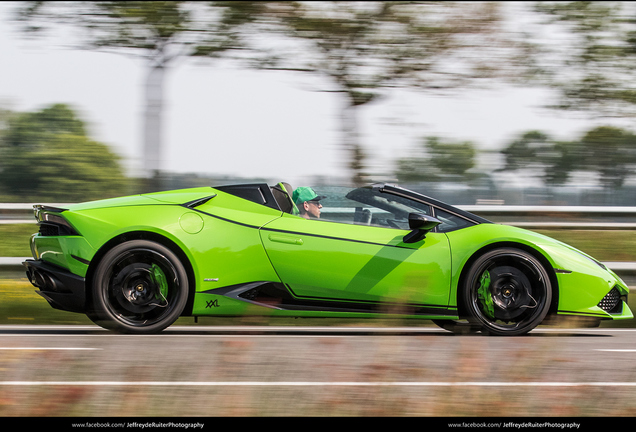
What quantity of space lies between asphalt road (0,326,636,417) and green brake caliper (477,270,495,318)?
195 millimetres

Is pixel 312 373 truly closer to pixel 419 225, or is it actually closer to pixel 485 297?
Result: pixel 419 225

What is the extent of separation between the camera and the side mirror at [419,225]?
4777 millimetres

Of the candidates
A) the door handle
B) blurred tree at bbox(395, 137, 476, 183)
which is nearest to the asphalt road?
the door handle

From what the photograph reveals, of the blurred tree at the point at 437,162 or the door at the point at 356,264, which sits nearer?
the door at the point at 356,264

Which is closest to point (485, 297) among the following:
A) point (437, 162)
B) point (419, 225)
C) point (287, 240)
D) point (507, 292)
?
point (507, 292)

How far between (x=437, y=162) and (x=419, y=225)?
2587mm

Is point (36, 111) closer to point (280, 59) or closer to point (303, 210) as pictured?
point (280, 59)

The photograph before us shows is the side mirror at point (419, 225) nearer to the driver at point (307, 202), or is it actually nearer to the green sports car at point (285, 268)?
the green sports car at point (285, 268)

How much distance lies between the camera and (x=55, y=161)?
7906 millimetres

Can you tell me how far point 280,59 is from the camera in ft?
22.2

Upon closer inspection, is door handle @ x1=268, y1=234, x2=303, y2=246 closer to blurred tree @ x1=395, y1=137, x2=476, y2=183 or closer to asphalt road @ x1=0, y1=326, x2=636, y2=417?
asphalt road @ x1=0, y1=326, x2=636, y2=417

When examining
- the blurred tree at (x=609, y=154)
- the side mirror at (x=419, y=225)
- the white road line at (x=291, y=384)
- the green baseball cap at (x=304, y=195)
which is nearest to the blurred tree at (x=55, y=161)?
the green baseball cap at (x=304, y=195)

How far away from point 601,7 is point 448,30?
1645 millimetres

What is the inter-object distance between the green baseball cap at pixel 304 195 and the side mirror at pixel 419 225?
726mm
